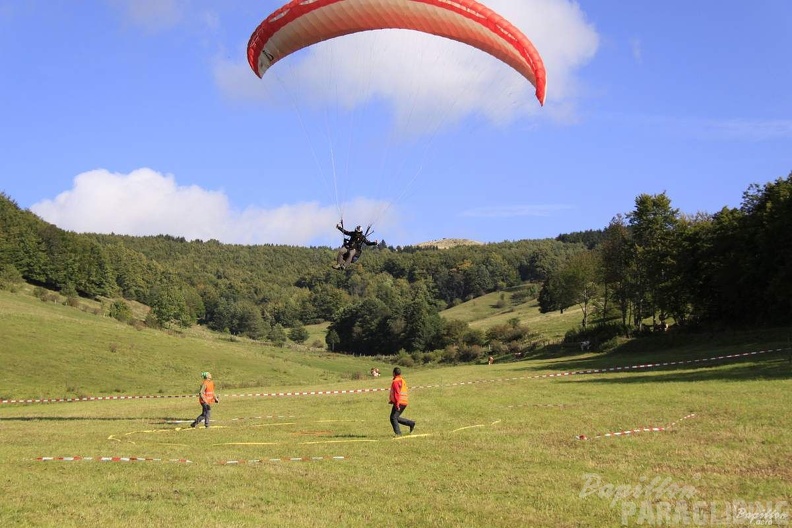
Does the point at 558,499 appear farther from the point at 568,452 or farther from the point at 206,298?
the point at 206,298

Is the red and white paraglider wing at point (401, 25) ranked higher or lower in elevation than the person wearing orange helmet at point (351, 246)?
higher

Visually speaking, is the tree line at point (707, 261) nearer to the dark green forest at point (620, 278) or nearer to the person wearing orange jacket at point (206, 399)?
the dark green forest at point (620, 278)

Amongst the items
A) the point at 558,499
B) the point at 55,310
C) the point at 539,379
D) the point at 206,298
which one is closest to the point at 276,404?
the point at 539,379

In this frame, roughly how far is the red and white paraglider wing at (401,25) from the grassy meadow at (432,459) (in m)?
11.3

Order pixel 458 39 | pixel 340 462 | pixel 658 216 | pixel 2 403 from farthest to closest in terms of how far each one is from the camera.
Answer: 1. pixel 658 216
2. pixel 2 403
3. pixel 458 39
4. pixel 340 462

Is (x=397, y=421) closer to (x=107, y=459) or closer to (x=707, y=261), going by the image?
(x=107, y=459)

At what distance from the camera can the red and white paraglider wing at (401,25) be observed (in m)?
20.9

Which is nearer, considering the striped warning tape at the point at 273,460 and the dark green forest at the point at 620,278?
the striped warning tape at the point at 273,460

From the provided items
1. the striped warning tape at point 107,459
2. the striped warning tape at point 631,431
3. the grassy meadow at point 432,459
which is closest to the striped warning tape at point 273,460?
the grassy meadow at point 432,459

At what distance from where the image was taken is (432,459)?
13.6 m

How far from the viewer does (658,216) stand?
61438 mm

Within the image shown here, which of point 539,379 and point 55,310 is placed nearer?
point 539,379

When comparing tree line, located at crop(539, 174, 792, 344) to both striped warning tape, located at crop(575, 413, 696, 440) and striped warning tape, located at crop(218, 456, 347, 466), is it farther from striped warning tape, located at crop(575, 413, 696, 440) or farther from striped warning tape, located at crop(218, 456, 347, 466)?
striped warning tape, located at crop(218, 456, 347, 466)

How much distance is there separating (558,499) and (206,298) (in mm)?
197068
